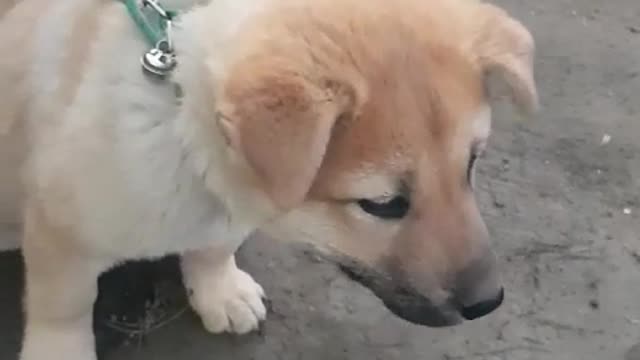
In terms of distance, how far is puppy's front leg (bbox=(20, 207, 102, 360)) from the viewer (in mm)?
2270

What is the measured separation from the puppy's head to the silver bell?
144 mm

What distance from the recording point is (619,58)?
10.6 feet

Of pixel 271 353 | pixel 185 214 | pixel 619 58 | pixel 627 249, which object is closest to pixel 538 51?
pixel 619 58

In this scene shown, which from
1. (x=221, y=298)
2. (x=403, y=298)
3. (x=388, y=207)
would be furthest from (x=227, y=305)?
(x=388, y=207)

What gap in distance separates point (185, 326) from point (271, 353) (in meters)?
0.19

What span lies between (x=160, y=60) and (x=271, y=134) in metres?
0.31

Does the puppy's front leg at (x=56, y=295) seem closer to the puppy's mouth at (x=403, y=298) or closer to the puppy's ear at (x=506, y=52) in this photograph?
the puppy's mouth at (x=403, y=298)

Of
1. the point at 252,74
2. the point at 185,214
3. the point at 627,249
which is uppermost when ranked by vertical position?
the point at 252,74

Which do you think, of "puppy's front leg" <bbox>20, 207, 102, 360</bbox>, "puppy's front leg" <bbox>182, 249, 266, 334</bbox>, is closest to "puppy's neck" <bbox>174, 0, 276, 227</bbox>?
"puppy's front leg" <bbox>20, 207, 102, 360</bbox>

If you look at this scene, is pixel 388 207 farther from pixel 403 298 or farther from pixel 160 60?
pixel 160 60

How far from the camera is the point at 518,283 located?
2.77m

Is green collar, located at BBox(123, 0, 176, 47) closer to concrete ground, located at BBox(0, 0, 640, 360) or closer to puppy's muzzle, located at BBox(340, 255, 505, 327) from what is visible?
puppy's muzzle, located at BBox(340, 255, 505, 327)

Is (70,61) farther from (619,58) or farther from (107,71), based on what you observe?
(619,58)

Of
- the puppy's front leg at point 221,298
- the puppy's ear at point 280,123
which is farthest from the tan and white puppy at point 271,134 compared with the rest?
the puppy's front leg at point 221,298
